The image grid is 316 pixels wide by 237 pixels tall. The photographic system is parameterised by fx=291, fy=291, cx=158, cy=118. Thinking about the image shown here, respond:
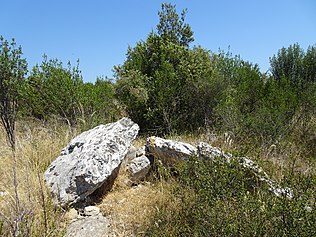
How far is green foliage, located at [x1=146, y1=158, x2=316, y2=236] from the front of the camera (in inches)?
80.9

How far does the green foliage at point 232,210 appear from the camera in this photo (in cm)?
205

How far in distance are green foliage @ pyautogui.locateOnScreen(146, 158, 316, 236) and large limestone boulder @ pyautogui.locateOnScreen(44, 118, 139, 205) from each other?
3.06 feet

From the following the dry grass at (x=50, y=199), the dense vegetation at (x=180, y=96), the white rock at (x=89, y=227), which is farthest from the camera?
the dense vegetation at (x=180, y=96)

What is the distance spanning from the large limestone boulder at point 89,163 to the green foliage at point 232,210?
0.93 m

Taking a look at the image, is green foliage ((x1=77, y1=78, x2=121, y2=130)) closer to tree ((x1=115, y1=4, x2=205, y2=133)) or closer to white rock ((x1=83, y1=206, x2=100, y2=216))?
tree ((x1=115, y1=4, x2=205, y2=133))

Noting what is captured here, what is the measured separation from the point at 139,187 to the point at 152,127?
2.28m

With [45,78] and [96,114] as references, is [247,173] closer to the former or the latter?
[96,114]

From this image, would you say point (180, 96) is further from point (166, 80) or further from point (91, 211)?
point (91, 211)

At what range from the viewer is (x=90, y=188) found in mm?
3350

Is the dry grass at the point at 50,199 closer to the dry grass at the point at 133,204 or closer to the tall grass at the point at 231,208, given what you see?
the dry grass at the point at 133,204

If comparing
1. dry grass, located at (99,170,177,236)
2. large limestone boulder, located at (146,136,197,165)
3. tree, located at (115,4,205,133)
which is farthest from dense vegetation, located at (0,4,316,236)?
dry grass, located at (99,170,177,236)

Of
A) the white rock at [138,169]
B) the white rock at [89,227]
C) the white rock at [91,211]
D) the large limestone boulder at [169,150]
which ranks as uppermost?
the large limestone boulder at [169,150]

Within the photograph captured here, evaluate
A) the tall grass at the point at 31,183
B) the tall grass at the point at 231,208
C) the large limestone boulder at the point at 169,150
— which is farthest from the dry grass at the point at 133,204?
the tall grass at the point at 31,183

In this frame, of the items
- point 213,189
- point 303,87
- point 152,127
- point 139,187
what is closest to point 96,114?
point 152,127
